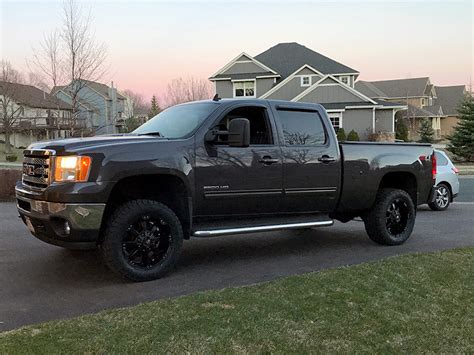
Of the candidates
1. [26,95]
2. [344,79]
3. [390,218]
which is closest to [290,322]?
[390,218]

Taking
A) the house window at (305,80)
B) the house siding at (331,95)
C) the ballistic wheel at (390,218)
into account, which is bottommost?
the ballistic wheel at (390,218)

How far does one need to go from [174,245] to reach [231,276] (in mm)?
793

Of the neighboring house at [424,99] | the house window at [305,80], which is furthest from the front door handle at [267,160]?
the neighboring house at [424,99]

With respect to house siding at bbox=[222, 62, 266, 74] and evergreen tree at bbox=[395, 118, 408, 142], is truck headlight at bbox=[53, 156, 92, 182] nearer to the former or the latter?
house siding at bbox=[222, 62, 266, 74]

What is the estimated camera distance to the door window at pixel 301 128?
257 inches

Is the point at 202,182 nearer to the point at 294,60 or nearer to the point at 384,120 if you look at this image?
the point at 384,120

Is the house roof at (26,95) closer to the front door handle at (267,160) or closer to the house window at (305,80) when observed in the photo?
the house window at (305,80)

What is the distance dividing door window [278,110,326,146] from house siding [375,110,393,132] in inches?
1305

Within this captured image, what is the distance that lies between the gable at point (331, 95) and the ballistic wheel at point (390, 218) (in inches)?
1198

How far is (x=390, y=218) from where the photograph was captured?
7.57 m

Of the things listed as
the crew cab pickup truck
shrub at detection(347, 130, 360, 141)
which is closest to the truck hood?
the crew cab pickup truck

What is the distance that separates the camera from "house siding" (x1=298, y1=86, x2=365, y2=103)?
37.3 metres

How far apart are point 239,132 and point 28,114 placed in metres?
51.9

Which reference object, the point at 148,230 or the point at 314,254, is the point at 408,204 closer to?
the point at 314,254
